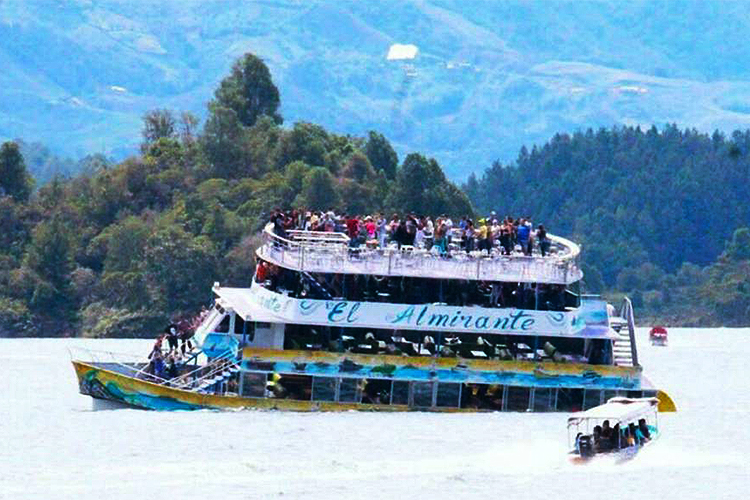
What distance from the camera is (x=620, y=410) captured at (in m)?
58.3

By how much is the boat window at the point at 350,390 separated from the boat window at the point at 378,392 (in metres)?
0.22

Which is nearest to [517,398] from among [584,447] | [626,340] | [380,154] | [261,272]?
[626,340]

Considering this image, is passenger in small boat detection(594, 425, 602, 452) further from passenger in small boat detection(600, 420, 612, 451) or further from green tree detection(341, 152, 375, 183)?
green tree detection(341, 152, 375, 183)

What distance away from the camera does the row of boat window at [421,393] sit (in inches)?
2397

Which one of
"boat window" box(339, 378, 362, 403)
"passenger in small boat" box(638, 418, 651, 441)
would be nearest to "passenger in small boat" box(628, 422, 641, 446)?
"passenger in small boat" box(638, 418, 651, 441)

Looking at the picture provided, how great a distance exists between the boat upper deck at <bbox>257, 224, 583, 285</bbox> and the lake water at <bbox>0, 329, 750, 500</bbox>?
12.6 ft

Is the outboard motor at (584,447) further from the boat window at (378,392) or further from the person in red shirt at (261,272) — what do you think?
the person in red shirt at (261,272)

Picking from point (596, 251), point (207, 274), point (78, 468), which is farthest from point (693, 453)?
point (596, 251)

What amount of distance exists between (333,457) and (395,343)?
6.96 metres

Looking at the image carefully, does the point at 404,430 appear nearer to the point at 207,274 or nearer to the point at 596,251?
the point at 207,274

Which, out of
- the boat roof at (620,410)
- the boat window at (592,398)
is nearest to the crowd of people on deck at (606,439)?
the boat roof at (620,410)

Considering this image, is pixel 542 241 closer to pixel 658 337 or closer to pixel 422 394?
pixel 422 394

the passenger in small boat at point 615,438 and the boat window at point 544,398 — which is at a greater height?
the boat window at point 544,398

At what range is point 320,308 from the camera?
60812 millimetres
